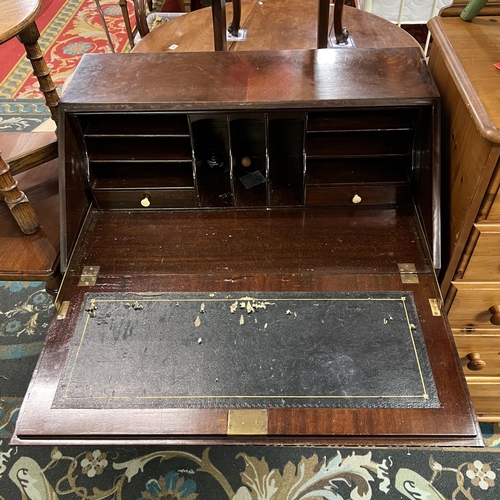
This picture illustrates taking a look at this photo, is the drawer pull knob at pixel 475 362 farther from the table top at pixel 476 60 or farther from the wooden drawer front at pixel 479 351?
the table top at pixel 476 60

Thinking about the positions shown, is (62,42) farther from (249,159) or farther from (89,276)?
(89,276)

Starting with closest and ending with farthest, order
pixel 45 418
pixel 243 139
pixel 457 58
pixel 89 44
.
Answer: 1. pixel 45 418
2. pixel 457 58
3. pixel 243 139
4. pixel 89 44

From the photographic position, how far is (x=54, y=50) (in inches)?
120

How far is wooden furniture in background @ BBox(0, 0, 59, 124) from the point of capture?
0.89 meters

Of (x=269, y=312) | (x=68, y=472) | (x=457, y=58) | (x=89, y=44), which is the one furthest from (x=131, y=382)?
(x=89, y=44)

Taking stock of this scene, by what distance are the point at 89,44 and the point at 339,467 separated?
9.82ft

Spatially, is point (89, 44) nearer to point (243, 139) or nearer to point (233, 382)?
point (243, 139)

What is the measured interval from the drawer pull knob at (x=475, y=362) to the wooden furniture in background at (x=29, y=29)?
4.06 feet

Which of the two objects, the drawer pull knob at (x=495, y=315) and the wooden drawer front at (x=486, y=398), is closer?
the drawer pull knob at (x=495, y=315)

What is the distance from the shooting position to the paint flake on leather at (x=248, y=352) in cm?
83

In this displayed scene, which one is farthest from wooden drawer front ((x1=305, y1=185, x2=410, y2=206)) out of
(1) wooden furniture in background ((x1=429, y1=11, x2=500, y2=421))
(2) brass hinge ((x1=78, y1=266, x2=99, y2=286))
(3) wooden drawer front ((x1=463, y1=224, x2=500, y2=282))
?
(2) brass hinge ((x1=78, y1=266, x2=99, y2=286))

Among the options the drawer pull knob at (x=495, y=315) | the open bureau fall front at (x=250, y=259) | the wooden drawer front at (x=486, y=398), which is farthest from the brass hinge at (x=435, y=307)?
the wooden drawer front at (x=486, y=398)

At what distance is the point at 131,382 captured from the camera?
0.85 m

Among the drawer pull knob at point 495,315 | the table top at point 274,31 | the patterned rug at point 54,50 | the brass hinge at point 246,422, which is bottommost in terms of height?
the patterned rug at point 54,50
